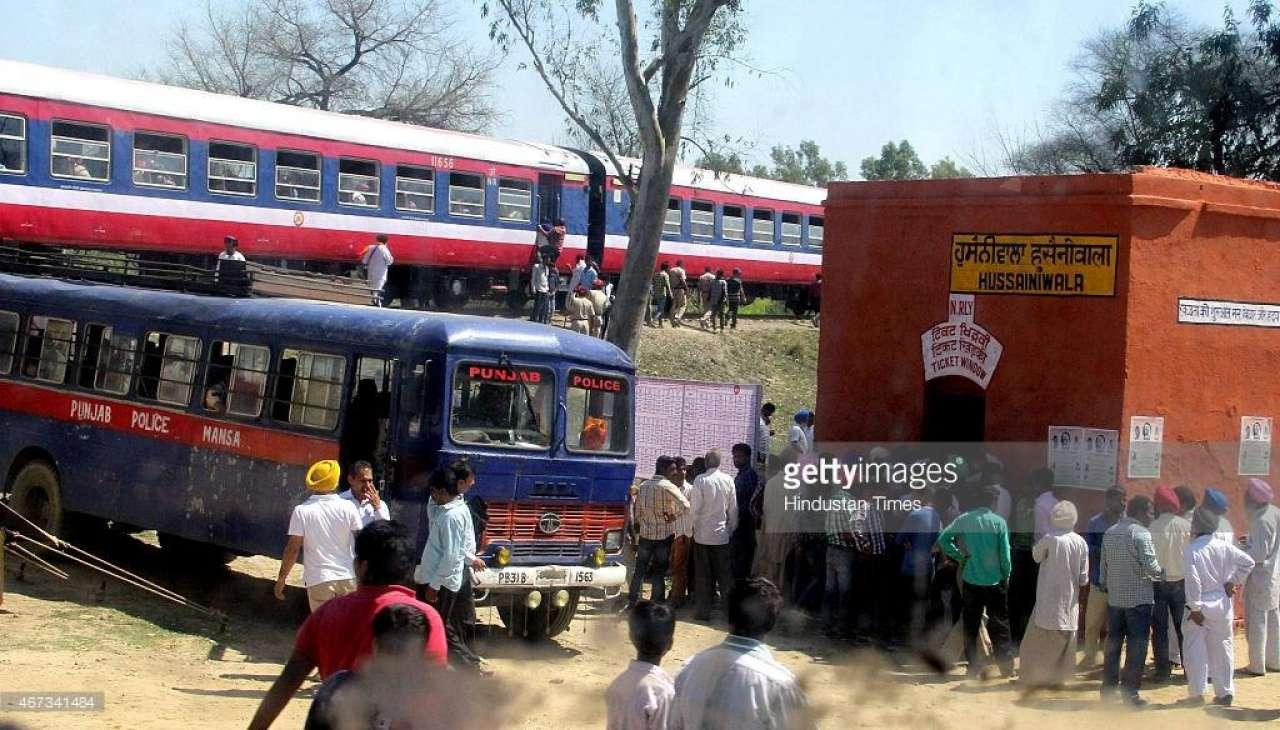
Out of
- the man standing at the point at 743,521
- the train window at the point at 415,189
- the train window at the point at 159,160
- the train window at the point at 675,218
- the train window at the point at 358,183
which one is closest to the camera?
the man standing at the point at 743,521

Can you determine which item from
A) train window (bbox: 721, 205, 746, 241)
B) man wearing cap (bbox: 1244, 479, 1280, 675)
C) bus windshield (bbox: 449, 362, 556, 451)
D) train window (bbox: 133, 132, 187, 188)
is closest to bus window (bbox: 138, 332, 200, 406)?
bus windshield (bbox: 449, 362, 556, 451)

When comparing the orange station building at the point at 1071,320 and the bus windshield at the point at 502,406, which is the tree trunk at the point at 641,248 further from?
the bus windshield at the point at 502,406

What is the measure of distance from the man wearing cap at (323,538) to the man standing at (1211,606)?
18.8ft

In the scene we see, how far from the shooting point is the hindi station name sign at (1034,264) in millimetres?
12180

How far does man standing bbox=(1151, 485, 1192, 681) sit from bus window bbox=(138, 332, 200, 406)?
7463 mm

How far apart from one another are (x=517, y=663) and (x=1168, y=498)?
4821 millimetres

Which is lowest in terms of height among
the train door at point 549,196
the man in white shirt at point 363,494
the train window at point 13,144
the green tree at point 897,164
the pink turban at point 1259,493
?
the man in white shirt at point 363,494

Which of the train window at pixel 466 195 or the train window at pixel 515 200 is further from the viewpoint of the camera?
the train window at pixel 515 200

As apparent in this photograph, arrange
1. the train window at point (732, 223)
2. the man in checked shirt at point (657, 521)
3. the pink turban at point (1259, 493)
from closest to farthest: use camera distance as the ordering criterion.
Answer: the pink turban at point (1259, 493) → the man in checked shirt at point (657, 521) → the train window at point (732, 223)

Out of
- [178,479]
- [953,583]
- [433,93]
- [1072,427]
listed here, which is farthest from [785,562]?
[433,93]

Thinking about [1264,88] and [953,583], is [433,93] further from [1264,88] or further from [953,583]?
[953,583]

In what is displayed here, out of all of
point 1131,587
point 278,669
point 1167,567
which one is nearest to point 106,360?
point 278,669

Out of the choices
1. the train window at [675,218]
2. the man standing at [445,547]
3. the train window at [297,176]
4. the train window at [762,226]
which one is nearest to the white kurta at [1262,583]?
the man standing at [445,547]

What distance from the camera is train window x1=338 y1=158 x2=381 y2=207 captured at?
22.9 meters
